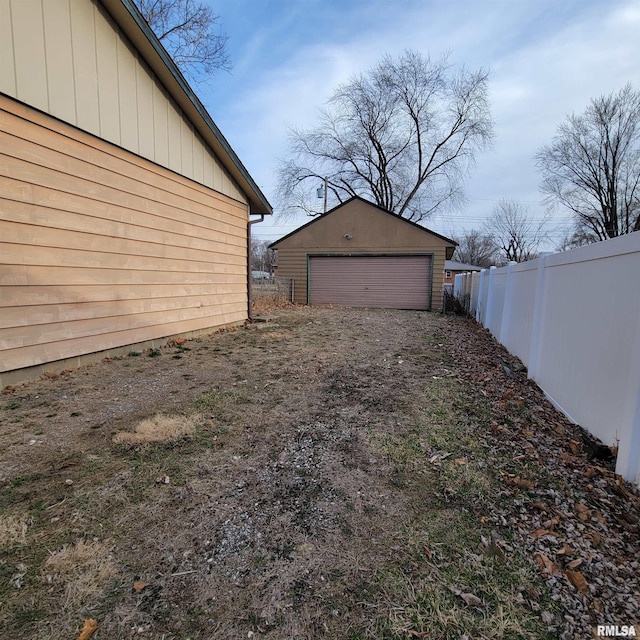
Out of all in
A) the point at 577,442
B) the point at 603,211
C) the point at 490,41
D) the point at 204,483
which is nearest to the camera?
the point at 204,483

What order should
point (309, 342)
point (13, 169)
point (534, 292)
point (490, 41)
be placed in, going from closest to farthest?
point (13, 169) < point (534, 292) < point (309, 342) < point (490, 41)

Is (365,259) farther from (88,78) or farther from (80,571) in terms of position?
(80,571)

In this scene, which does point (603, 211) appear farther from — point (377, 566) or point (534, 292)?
point (377, 566)

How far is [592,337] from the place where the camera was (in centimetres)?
278

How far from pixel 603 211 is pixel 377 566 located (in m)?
33.0

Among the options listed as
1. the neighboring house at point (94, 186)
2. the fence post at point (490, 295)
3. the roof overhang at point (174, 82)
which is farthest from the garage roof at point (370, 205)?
the neighboring house at point (94, 186)

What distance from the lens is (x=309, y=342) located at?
6.78 meters

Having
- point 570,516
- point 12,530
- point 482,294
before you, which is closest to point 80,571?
point 12,530

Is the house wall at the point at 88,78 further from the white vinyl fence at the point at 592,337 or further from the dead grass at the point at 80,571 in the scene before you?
the white vinyl fence at the point at 592,337

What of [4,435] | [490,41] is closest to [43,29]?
[4,435]

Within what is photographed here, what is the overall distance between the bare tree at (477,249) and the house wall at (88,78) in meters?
52.7

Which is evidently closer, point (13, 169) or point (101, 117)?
point (13, 169)

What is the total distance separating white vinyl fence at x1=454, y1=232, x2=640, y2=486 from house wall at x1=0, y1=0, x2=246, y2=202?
590 cm

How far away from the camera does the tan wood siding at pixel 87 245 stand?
12.9ft
